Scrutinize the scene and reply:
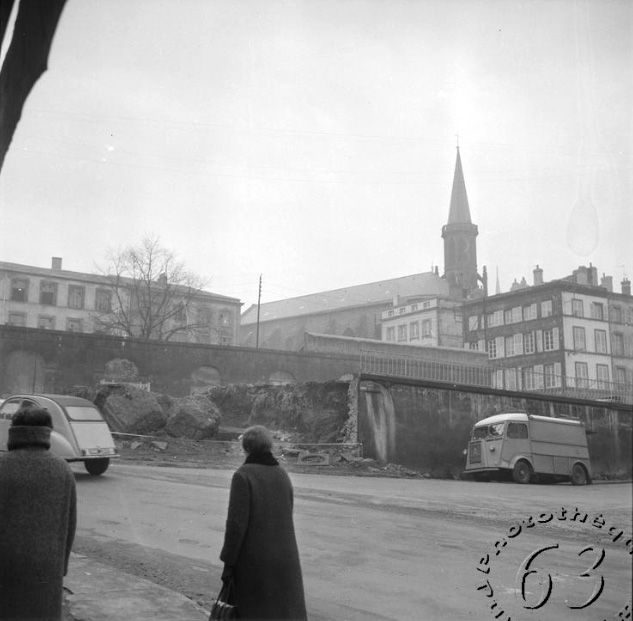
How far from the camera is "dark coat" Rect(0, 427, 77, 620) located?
3588mm

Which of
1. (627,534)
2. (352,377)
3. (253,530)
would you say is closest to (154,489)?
(627,534)

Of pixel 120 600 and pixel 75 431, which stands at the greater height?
pixel 75 431

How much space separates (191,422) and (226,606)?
68.2 feet

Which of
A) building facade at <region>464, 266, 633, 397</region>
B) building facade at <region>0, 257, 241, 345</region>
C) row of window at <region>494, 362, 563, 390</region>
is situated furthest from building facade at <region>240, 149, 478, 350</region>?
row of window at <region>494, 362, 563, 390</region>

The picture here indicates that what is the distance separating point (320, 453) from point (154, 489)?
1064cm

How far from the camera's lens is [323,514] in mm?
10445

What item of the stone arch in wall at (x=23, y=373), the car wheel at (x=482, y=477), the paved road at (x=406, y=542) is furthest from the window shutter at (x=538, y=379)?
the stone arch in wall at (x=23, y=373)

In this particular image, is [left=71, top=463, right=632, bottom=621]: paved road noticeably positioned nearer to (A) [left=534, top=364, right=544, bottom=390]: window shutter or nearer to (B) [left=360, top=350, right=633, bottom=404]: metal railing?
(B) [left=360, top=350, right=633, bottom=404]: metal railing

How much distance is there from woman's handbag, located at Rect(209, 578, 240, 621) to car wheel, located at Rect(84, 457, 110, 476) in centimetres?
1115

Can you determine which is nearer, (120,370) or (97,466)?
(97,466)

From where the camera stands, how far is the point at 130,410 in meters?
23.7

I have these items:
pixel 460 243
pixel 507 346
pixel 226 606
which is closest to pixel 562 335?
pixel 226 606

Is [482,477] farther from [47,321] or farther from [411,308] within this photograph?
[411,308]

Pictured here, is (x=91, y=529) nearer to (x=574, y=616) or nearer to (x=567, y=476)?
(x=574, y=616)
